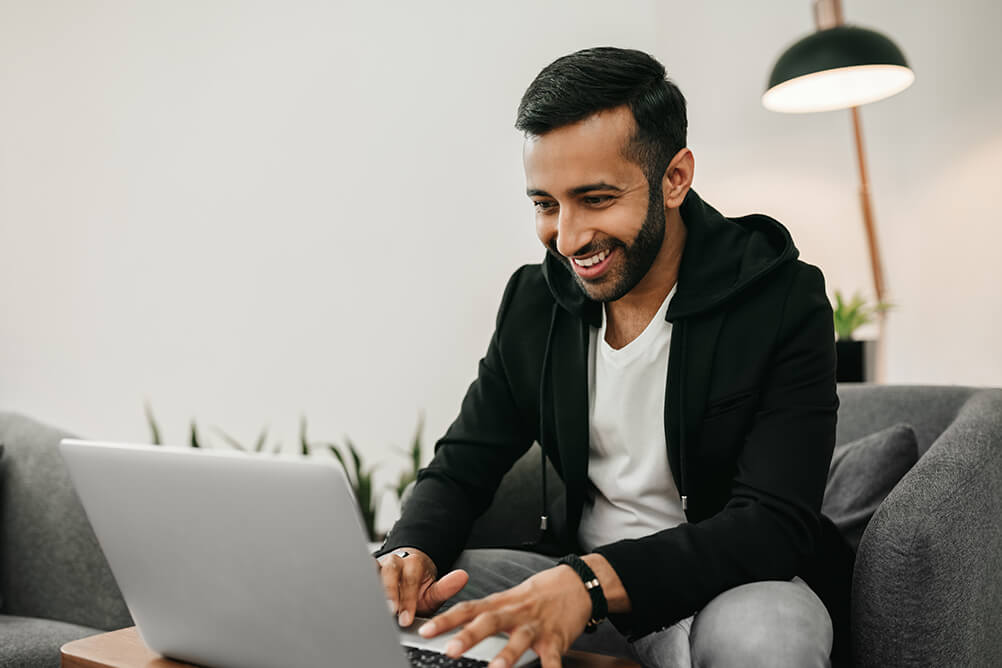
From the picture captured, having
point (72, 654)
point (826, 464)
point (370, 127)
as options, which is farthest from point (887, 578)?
point (370, 127)

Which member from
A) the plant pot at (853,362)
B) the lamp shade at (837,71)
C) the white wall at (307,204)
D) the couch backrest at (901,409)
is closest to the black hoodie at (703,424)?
the couch backrest at (901,409)

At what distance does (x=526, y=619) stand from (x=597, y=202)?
1.99 feet

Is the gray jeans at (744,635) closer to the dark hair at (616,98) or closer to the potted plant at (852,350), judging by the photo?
the dark hair at (616,98)

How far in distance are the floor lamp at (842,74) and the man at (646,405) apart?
3.96 feet

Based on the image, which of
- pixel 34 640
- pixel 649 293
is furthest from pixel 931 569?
pixel 34 640

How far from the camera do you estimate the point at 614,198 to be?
3.90 ft

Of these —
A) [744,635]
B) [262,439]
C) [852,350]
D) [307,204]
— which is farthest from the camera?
[307,204]

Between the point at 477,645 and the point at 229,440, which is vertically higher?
the point at 477,645

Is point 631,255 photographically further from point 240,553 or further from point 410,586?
point 240,553

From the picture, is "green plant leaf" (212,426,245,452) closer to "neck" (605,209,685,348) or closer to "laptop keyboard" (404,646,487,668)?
"neck" (605,209,685,348)

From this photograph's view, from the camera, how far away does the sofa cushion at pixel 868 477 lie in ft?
4.74

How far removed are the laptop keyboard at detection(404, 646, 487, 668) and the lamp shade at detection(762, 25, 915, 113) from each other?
1983mm

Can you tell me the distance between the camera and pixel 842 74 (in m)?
2.37

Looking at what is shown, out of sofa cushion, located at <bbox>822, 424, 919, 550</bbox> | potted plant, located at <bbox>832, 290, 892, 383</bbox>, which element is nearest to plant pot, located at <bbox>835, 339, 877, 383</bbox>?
potted plant, located at <bbox>832, 290, 892, 383</bbox>
